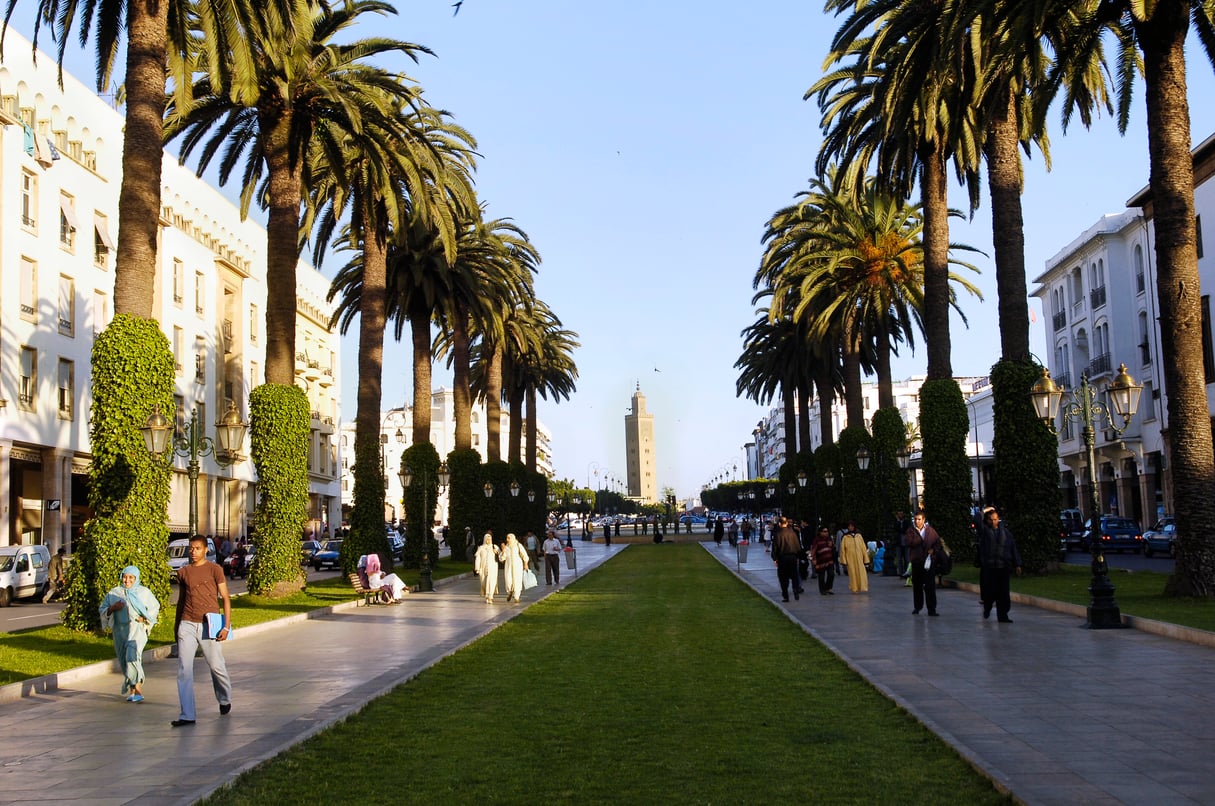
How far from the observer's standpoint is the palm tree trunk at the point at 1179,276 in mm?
20328

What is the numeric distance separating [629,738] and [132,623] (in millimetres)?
6317

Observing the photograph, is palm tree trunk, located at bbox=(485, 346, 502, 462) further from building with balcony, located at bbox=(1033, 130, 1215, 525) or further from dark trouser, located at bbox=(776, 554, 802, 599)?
building with balcony, located at bbox=(1033, 130, 1215, 525)

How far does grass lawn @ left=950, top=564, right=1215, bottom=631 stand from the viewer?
59.1 feet

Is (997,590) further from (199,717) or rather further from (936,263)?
(936,263)

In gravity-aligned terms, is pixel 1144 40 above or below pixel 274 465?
above

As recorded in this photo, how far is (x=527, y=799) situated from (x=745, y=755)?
6.77 ft

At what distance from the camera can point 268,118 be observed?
2759 cm

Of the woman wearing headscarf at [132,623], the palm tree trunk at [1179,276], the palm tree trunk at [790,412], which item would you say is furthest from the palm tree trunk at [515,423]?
the woman wearing headscarf at [132,623]

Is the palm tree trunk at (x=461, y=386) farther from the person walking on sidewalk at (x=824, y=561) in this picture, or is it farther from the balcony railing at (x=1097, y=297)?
the balcony railing at (x=1097, y=297)

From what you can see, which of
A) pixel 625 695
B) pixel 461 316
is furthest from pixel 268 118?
pixel 625 695

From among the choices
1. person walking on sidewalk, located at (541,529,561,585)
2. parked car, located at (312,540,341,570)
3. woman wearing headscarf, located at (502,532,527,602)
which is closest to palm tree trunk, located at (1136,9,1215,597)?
woman wearing headscarf, located at (502,532,527,602)

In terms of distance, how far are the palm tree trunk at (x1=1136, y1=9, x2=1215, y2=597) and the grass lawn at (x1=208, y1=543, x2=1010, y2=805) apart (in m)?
7.44

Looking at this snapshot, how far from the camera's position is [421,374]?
4294 cm

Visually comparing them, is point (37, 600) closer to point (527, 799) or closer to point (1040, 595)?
point (1040, 595)
